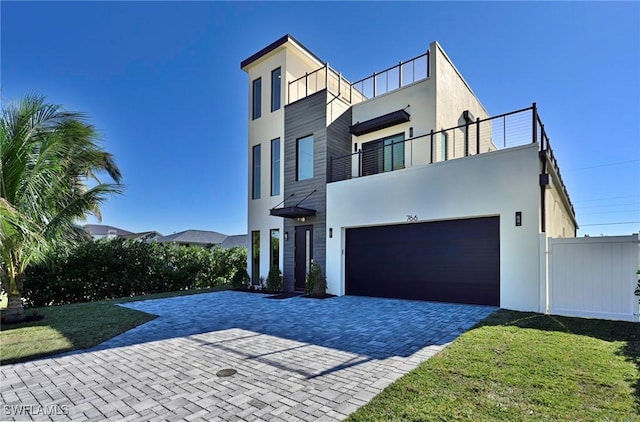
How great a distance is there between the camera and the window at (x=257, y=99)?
14.2 metres

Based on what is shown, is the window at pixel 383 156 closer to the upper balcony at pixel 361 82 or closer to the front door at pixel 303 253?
the upper balcony at pixel 361 82

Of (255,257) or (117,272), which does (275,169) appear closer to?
(255,257)

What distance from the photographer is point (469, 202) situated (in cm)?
854

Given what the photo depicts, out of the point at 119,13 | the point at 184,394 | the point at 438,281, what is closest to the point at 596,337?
the point at 438,281

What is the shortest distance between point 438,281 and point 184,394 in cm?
732

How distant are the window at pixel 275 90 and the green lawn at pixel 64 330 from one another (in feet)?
30.0

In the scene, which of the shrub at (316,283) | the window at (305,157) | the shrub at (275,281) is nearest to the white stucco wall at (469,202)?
the shrub at (316,283)

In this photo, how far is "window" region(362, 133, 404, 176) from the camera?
11633 millimetres

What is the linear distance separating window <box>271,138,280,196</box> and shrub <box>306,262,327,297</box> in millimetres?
3784

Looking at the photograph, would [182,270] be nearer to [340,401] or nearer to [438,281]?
[438,281]

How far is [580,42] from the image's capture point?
993 cm

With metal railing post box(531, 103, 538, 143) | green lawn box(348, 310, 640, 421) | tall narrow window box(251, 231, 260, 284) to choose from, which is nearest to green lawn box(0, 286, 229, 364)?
green lawn box(348, 310, 640, 421)

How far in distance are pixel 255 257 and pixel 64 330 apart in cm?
782

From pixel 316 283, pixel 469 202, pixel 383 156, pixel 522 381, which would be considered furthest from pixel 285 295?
pixel 522 381
